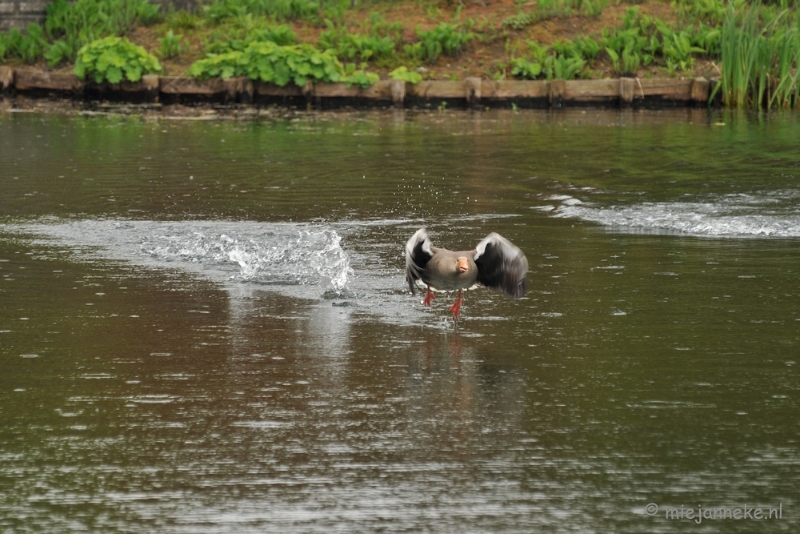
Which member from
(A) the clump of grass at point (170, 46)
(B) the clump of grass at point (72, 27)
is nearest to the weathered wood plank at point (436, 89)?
(A) the clump of grass at point (170, 46)

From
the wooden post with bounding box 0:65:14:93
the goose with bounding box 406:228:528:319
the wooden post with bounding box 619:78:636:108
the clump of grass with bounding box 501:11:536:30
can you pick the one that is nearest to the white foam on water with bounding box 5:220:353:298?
the goose with bounding box 406:228:528:319

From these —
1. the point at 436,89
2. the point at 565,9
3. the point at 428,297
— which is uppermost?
the point at 565,9

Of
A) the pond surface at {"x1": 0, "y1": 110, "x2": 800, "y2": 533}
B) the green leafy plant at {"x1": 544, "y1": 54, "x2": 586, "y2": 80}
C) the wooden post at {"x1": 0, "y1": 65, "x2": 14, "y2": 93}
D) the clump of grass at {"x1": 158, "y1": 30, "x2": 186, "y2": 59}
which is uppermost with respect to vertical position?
the clump of grass at {"x1": 158, "y1": 30, "x2": 186, "y2": 59}

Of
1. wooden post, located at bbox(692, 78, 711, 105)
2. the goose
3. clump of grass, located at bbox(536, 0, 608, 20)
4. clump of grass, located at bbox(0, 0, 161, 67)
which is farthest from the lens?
clump of grass, located at bbox(536, 0, 608, 20)

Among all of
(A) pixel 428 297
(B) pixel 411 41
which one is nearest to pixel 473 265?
(A) pixel 428 297

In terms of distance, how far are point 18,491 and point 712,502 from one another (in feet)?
8.98

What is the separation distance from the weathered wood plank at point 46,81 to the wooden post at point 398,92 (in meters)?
6.66

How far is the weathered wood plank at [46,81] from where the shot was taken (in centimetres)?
2527

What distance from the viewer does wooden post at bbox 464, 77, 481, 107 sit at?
23812 millimetres

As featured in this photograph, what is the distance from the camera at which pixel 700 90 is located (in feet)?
77.7

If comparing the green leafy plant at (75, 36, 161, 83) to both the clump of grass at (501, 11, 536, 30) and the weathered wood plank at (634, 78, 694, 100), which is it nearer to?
the clump of grass at (501, 11, 536, 30)

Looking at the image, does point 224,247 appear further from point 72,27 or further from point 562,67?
point 72,27

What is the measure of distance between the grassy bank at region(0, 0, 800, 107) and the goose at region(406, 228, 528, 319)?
16456mm

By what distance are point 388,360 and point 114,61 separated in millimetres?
19514
